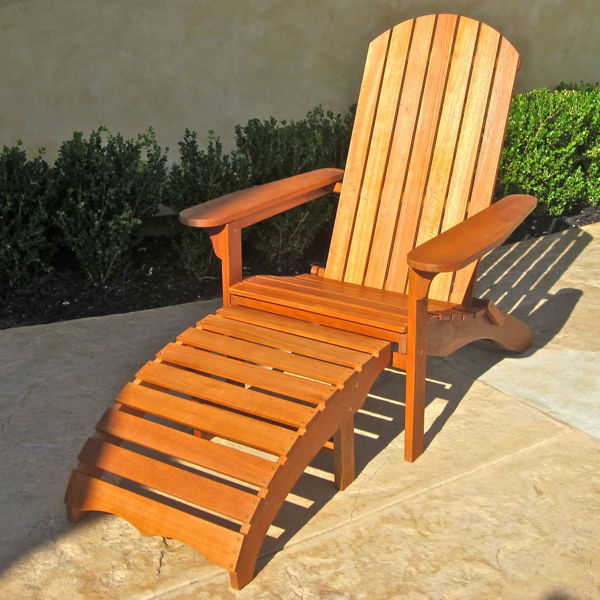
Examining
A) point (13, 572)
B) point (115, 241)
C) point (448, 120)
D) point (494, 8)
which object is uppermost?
point (494, 8)

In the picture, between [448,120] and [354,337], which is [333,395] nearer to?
[354,337]

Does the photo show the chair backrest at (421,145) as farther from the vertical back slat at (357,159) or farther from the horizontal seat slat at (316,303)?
the horizontal seat slat at (316,303)

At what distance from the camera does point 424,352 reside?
105 inches

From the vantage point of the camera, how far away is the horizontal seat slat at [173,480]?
214 cm

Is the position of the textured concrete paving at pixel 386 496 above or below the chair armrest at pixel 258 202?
below

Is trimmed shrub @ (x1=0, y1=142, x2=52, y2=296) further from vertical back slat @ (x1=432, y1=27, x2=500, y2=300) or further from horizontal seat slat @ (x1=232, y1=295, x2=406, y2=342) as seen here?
vertical back slat @ (x1=432, y1=27, x2=500, y2=300)

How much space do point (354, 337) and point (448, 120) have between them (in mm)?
1202

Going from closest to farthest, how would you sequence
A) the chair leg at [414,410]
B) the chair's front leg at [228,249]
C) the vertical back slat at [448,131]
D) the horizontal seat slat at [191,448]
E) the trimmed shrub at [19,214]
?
the horizontal seat slat at [191,448] → the chair leg at [414,410] → the chair's front leg at [228,249] → the vertical back slat at [448,131] → the trimmed shrub at [19,214]

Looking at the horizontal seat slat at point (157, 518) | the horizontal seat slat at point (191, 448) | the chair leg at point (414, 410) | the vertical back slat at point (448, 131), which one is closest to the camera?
the horizontal seat slat at point (157, 518)

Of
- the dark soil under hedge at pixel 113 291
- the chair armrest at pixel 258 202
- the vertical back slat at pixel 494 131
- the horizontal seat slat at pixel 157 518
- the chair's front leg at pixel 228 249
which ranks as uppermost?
the vertical back slat at pixel 494 131

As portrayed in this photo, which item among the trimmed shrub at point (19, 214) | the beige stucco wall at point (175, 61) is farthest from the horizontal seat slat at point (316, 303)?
the beige stucco wall at point (175, 61)

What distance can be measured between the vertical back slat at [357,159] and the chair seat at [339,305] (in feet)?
0.73

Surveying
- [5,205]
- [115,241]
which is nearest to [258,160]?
[115,241]

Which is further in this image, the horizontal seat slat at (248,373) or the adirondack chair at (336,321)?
the horizontal seat slat at (248,373)
